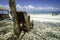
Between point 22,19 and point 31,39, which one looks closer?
point 31,39

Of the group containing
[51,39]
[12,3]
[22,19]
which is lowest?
[51,39]

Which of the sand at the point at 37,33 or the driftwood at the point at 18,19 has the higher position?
the driftwood at the point at 18,19

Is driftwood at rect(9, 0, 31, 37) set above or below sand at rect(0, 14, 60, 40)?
above

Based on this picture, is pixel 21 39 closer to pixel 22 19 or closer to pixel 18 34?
pixel 18 34

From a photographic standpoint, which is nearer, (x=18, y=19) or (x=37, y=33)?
(x=18, y=19)

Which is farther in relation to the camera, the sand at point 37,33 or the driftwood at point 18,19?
the sand at point 37,33

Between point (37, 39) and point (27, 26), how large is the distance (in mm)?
1699

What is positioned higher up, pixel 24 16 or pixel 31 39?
pixel 24 16

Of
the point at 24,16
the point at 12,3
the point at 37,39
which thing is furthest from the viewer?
the point at 24,16

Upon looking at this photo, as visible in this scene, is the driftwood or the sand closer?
the driftwood

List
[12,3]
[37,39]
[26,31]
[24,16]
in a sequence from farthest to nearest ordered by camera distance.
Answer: [26,31], [24,16], [37,39], [12,3]

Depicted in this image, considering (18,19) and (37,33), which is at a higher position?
(18,19)

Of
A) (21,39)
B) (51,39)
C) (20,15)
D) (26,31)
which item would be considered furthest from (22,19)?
(51,39)

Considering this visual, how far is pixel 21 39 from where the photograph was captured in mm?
8617
